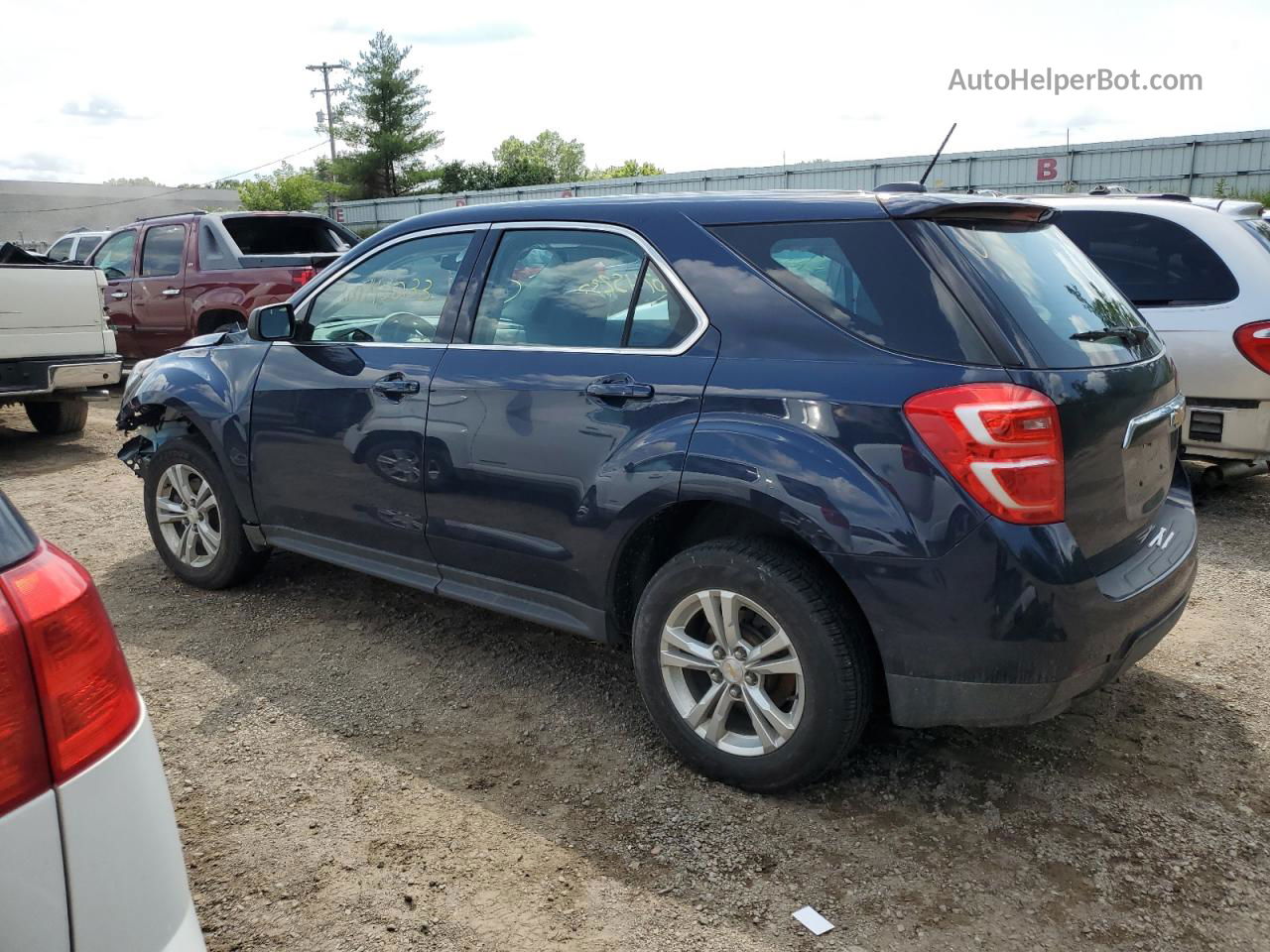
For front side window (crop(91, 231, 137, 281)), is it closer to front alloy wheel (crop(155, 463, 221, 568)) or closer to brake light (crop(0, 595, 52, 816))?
front alloy wheel (crop(155, 463, 221, 568))

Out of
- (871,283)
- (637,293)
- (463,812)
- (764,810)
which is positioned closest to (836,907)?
(764,810)

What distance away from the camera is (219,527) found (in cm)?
488

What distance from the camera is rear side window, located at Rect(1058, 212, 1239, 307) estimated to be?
5887 millimetres

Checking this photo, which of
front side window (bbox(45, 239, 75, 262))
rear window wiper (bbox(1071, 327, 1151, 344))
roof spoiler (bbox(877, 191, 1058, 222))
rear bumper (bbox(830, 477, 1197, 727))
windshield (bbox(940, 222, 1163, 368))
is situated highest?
front side window (bbox(45, 239, 75, 262))

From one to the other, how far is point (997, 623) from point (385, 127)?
66147 millimetres

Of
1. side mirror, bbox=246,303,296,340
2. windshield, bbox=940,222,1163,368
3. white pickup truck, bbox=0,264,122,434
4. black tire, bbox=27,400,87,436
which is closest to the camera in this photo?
windshield, bbox=940,222,1163,368

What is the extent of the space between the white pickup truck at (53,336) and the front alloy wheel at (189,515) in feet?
13.4

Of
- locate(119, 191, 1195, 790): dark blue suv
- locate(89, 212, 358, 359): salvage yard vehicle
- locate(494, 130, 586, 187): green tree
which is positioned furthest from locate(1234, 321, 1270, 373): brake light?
locate(494, 130, 586, 187): green tree

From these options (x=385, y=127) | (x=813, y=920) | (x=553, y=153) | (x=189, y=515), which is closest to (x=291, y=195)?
(x=385, y=127)

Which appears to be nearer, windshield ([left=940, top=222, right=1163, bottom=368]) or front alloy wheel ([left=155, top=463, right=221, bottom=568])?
windshield ([left=940, top=222, right=1163, bottom=368])

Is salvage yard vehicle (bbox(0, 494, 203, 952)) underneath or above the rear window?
underneath

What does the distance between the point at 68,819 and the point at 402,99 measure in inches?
2651

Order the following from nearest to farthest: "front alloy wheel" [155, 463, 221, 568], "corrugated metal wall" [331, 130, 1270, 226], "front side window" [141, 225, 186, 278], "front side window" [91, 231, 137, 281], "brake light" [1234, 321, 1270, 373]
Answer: "front alloy wheel" [155, 463, 221, 568] < "brake light" [1234, 321, 1270, 373] < "front side window" [141, 225, 186, 278] < "front side window" [91, 231, 137, 281] < "corrugated metal wall" [331, 130, 1270, 226]

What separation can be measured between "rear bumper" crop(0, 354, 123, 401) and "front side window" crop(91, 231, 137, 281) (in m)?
3.06
